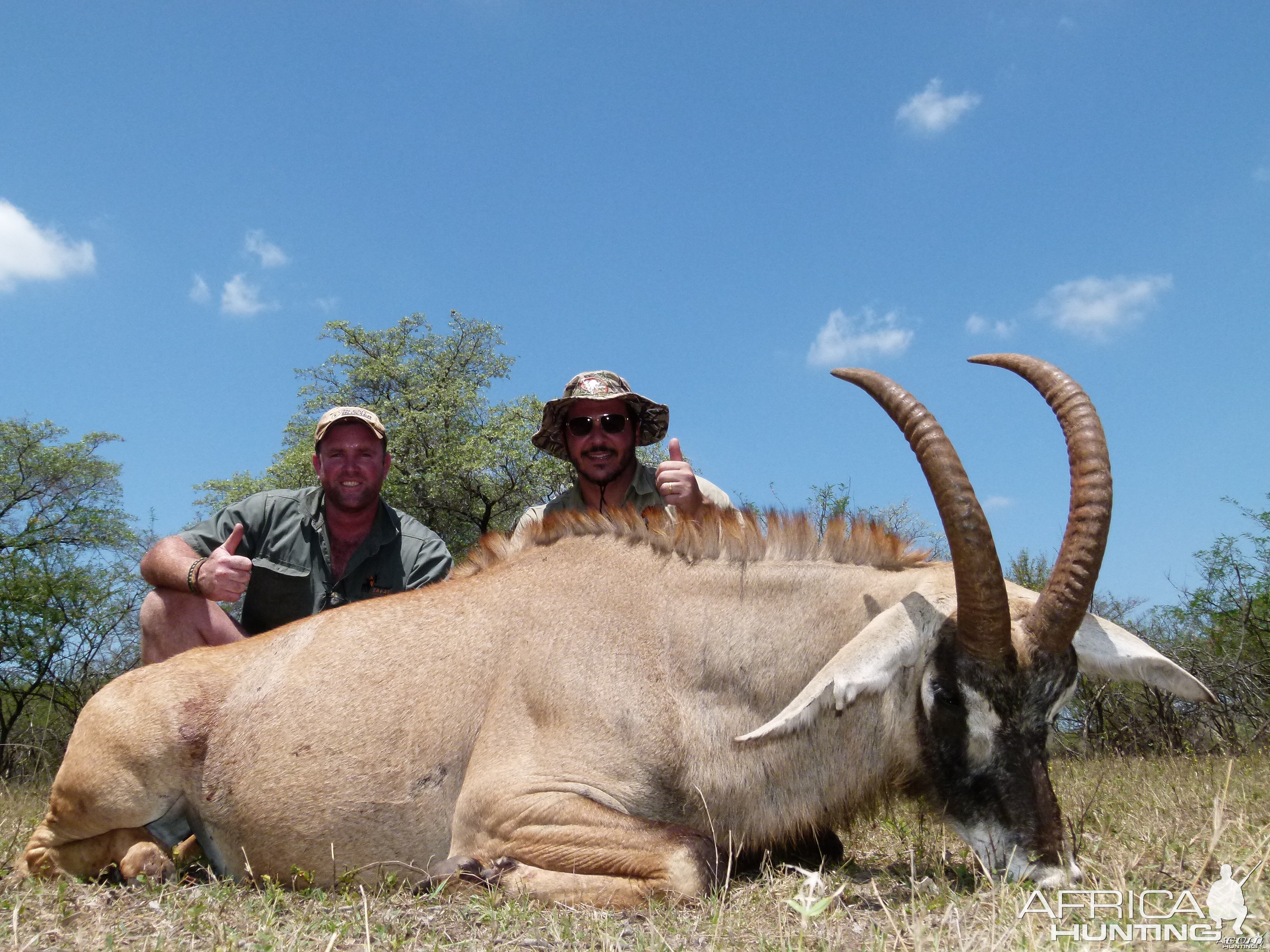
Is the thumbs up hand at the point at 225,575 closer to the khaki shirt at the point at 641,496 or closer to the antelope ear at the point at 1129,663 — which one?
the khaki shirt at the point at 641,496

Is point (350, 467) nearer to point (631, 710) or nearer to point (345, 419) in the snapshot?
point (345, 419)

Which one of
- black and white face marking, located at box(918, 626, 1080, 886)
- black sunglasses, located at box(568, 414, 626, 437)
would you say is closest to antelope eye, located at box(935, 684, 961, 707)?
black and white face marking, located at box(918, 626, 1080, 886)

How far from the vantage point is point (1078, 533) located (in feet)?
12.6

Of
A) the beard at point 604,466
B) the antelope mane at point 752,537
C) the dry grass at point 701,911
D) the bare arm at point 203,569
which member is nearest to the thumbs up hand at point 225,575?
the bare arm at point 203,569

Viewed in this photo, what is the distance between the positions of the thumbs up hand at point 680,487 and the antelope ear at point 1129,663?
2.46 metres

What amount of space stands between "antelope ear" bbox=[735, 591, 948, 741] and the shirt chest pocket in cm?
401

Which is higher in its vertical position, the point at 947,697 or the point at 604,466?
the point at 604,466

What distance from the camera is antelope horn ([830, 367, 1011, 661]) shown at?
145 inches

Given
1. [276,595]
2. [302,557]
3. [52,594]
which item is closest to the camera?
[276,595]

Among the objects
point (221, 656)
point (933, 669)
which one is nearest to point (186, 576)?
point (221, 656)

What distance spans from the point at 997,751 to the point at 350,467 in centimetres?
486

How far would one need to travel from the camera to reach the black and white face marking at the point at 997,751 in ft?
11.8

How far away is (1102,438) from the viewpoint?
12.8 feet

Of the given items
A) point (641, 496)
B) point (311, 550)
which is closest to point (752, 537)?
point (641, 496)
